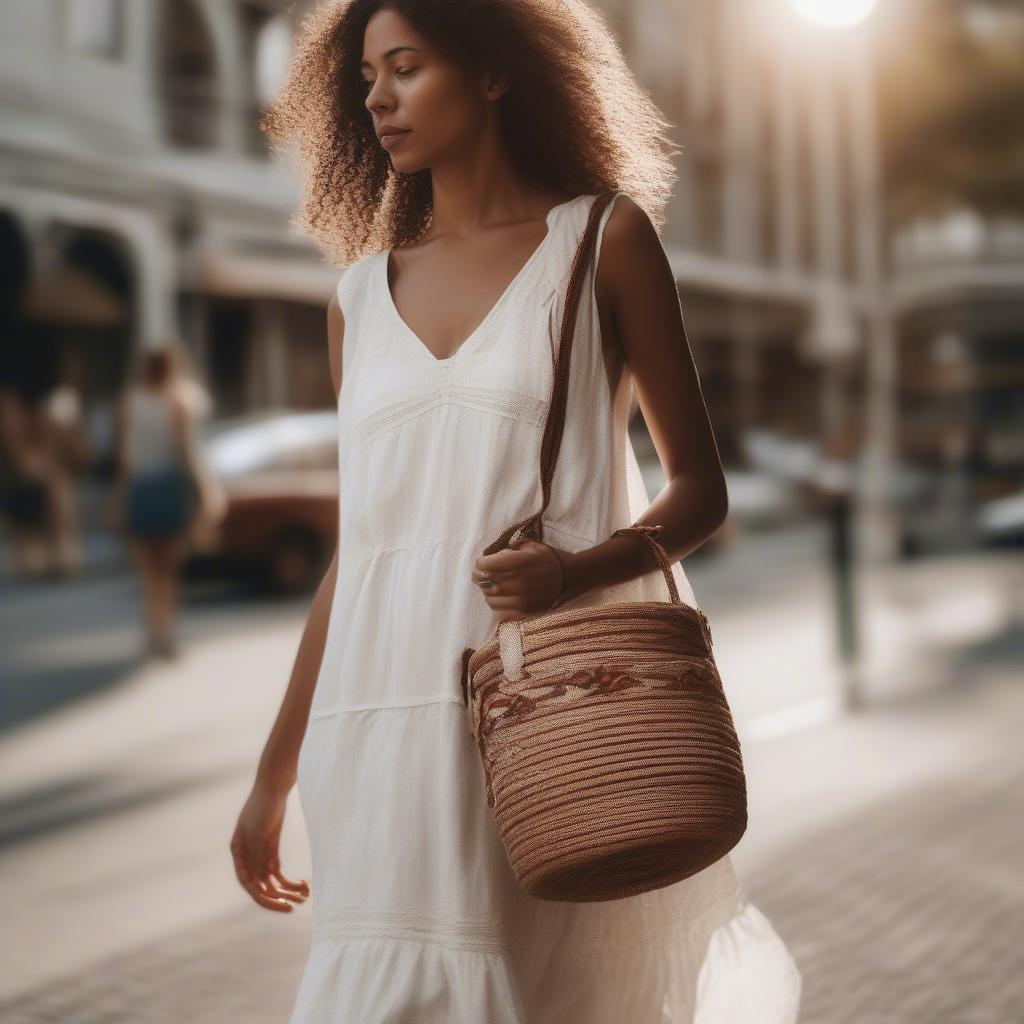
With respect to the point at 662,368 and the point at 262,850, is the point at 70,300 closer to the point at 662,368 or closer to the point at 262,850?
the point at 262,850

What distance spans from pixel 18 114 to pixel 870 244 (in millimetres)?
22635

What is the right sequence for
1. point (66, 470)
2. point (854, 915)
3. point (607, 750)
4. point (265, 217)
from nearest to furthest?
point (607, 750) → point (854, 915) → point (66, 470) → point (265, 217)

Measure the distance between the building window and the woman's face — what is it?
17088mm

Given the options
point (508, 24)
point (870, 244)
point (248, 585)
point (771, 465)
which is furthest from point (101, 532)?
point (870, 244)

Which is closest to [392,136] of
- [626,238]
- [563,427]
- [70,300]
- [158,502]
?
[626,238]

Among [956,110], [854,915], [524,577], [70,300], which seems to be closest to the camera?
[524,577]

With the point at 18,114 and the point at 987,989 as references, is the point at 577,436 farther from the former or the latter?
the point at 18,114

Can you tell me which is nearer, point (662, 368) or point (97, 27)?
point (662, 368)

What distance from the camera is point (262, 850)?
218 cm

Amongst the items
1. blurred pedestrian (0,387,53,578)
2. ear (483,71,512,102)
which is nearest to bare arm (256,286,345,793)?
ear (483,71,512,102)

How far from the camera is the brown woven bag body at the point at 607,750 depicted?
5.47 ft

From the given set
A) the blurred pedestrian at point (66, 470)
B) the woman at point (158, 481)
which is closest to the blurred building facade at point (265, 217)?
the blurred pedestrian at point (66, 470)

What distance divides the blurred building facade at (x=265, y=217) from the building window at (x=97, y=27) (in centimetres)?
2

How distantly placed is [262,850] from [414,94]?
3.07 feet
